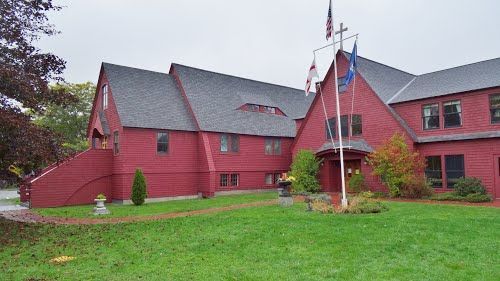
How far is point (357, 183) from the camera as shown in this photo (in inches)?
945

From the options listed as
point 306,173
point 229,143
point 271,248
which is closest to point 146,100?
point 229,143

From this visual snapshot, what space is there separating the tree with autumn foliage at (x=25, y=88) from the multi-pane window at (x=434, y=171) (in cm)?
1895

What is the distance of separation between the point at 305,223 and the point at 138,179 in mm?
13035

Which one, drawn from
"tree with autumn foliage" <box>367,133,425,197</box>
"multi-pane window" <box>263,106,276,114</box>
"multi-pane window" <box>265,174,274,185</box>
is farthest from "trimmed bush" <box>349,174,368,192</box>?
"multi-pane window" <box>263,106,276,114</box>

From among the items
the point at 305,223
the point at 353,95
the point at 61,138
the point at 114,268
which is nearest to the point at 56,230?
the point at 61,138

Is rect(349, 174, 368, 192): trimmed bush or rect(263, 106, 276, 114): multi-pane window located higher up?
rect(263, 106, 276, 114): multi-pane window

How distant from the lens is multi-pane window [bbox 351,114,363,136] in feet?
83.9

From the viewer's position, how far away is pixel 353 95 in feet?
79.7

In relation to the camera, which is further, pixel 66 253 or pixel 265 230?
pixel 265 230

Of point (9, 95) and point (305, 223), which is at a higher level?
point (9, 95)

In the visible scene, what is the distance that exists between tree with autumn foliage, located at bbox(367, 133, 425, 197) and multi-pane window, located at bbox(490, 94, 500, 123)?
4160mm

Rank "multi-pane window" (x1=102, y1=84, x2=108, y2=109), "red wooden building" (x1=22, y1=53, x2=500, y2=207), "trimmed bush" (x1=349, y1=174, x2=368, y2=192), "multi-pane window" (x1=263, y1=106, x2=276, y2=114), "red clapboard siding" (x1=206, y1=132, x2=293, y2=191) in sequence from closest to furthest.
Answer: "red wooden building" (x1=22, y1=53, x2=500, y2=207) → "trimmed bush" (x1=349, y1=174, x2=368, y2=192) → "multi-pane window" (x1=102, y1=84, x2=108, y2=109) → "red clapboard siding" (x1=206, y1=132, x2=293, y2=191) → "multi-pane window" (x1=263, y1=106, x2=276, y2=114)

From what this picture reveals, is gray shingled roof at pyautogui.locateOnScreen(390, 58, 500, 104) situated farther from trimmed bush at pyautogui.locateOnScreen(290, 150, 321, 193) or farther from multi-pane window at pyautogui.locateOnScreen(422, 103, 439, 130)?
trimmed bush at pyautogui.locateOnScreen(290, 150, 321, 193)

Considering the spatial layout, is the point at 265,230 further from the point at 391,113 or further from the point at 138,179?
the point at 391,113
